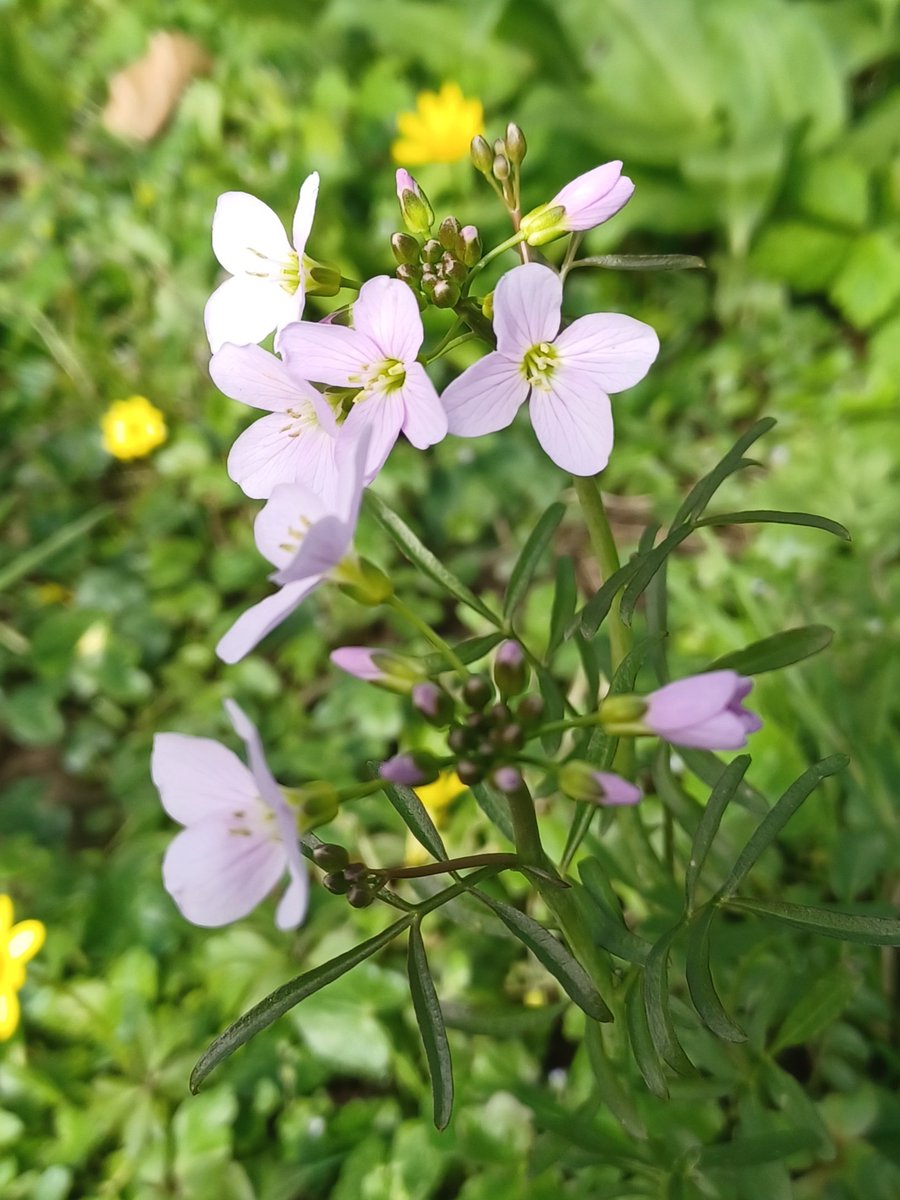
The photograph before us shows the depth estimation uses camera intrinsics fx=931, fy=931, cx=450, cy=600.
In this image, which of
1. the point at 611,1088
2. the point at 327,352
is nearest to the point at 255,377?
the point at 327,352

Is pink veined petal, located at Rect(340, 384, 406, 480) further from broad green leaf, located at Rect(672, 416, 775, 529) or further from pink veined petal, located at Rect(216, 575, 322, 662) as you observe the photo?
broad green leaf, located at Rect(672, 416, 775, 529)

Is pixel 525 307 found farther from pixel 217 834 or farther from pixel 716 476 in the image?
pixel 217 834

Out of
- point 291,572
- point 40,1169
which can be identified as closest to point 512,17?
point 291,572

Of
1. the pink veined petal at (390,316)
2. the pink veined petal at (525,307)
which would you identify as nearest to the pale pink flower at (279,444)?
the pink veined petal at (390,316)

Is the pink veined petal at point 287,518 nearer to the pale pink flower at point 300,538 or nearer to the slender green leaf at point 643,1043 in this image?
the pale pink flower at point 300,538

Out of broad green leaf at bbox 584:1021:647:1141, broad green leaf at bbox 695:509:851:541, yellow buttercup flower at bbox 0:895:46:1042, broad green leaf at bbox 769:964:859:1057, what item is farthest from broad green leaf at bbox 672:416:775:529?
yellow buttercup flower at bbox 0:895:46:1042

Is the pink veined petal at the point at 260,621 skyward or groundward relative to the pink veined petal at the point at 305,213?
groundward
